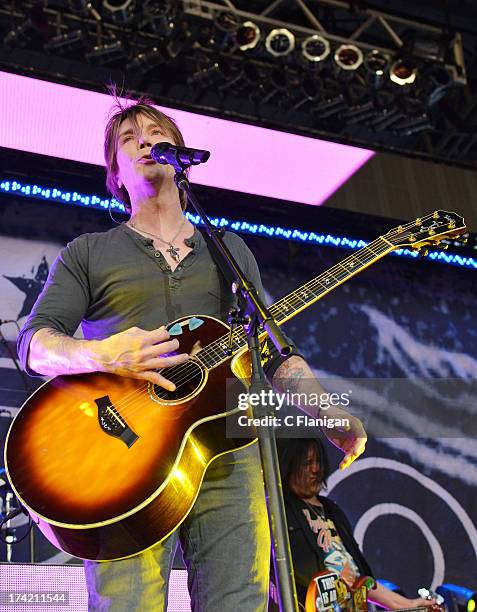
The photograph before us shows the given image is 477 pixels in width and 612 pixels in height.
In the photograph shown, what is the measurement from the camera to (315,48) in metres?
6.20

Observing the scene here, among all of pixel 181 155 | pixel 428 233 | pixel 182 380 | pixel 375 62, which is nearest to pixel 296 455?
pixel 428 233

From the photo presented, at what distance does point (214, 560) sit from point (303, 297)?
822 millimetres

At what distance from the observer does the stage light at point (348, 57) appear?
6250mm

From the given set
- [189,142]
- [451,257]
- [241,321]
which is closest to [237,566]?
[241,321]

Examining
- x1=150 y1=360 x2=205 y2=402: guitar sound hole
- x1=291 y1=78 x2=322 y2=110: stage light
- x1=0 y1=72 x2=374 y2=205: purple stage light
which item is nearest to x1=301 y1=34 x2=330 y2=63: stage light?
x1=291 y1=78 x2=322 y2=110: stage light

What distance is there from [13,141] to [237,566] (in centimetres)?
417

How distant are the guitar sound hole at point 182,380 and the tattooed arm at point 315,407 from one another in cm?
29

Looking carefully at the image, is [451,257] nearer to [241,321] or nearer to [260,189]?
[260,189]

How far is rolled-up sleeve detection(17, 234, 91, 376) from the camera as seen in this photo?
6.95 ft

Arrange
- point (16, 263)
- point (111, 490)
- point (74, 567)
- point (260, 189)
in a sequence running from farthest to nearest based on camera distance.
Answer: point (260, 189) < point (16, 263) < point (74, 567) < point (111, 490)

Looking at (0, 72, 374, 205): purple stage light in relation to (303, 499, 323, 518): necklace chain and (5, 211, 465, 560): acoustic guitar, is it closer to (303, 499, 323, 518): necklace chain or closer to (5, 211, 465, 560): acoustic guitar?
(303, 499, 323, 518): necklace chain

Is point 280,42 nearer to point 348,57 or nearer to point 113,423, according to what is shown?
point 348,57

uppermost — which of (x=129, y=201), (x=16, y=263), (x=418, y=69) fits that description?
(x=418, y=69)

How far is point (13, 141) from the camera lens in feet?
17.4
